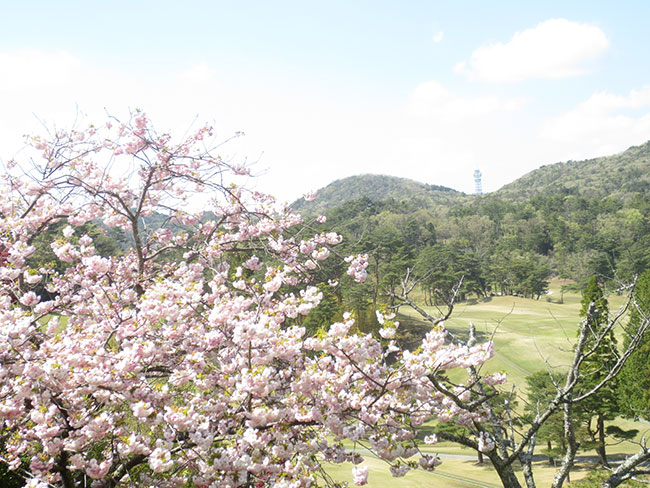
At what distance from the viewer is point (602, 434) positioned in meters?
20.8

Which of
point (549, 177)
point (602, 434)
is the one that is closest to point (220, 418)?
point (602, 434)

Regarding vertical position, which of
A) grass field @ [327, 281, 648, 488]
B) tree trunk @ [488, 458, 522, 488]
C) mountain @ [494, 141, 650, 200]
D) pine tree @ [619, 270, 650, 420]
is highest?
mountain @ [494, 141, 650, 200]

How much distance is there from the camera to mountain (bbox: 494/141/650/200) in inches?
4892

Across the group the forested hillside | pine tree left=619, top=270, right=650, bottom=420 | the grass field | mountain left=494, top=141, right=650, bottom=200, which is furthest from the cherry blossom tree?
mountain left=494, top=141, right=650, bottom=200

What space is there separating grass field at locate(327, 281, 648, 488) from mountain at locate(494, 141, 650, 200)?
74523mm

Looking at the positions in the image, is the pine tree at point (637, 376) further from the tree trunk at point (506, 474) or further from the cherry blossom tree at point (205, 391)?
the cherry blossom tree at point (205, 391)

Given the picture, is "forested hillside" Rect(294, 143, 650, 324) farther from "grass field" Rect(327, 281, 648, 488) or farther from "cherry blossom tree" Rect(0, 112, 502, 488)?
"cherry blossom tree" Rect(0, 112, 502, 488)

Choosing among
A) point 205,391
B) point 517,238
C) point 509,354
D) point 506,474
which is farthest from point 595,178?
point 205,391

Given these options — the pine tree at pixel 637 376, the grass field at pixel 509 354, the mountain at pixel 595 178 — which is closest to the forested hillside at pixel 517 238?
the mountain at pixel 595 178

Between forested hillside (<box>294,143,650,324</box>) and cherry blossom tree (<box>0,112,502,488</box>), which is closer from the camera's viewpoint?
cherry blossom tree (<box>0,112,502,488</box>)

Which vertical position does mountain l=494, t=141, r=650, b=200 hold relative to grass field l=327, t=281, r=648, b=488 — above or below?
above

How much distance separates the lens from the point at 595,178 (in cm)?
14700

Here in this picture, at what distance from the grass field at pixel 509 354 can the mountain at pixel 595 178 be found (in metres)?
74.5

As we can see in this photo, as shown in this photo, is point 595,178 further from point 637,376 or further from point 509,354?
point 637,376
